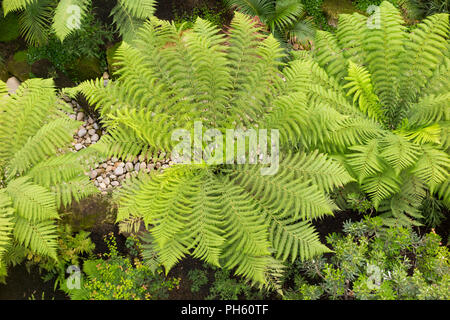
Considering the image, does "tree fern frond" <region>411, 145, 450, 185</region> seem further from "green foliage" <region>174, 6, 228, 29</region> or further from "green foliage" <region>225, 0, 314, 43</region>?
"green foliage" <region>174, 6, 228, 29</region>

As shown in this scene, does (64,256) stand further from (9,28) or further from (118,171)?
Result: (9,28)

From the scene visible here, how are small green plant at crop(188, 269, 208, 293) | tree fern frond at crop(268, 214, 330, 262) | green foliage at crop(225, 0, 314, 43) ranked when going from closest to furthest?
tree fern frond at crop(268, 214, 330, 262) < small green plant at crop(188, 269, 208, 293) < green foliage at crop(225, 0, 314, 43)

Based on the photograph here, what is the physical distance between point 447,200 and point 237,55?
2586 millimetres

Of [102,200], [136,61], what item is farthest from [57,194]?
[136,61]

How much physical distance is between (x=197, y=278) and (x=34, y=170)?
203 cm

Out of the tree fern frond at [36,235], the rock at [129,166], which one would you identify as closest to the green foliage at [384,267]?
the tree fern frond at [36,235]

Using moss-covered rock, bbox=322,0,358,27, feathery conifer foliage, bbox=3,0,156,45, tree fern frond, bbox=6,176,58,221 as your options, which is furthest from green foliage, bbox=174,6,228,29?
tree fern frond, bbox=6,176,58,221

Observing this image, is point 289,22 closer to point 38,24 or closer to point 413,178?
point 413,178

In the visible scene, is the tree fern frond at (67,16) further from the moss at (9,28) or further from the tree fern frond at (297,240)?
the tree fern frond at (297,240)

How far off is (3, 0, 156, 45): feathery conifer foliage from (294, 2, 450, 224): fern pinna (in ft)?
7.49

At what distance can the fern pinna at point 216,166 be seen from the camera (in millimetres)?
3195

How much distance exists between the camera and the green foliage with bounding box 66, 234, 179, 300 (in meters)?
3.78

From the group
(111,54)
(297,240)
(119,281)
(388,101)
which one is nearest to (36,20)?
(111,54)

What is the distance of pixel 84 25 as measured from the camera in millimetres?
5156
